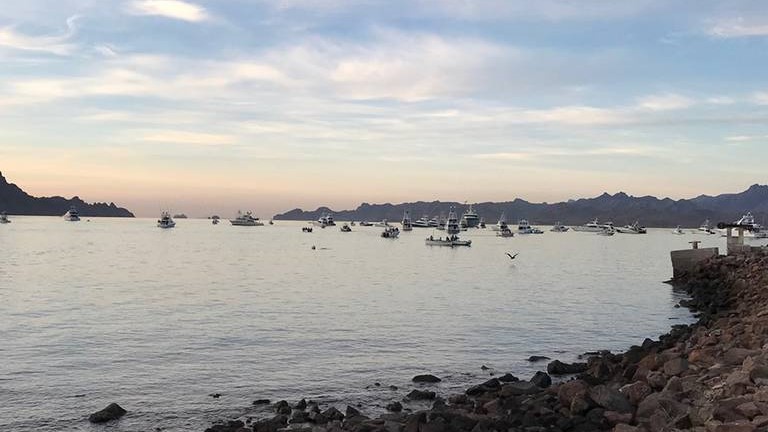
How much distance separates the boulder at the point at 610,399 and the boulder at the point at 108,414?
31.9 feet

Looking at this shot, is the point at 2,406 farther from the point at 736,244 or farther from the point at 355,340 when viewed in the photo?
the point at 736,244

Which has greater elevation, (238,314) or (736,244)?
(736,244)

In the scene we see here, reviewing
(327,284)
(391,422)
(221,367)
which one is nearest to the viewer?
(391,422)

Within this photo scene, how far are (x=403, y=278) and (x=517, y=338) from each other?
2669 centimetres

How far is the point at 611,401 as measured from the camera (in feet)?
37.9

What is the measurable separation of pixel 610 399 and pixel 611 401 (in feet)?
0.19

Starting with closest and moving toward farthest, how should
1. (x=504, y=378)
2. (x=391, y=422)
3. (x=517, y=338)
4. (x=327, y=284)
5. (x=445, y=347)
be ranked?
(x=391, y=422), (x=504, y=378), (x=445, y=347), (x=517, y=338), (x=327, y=284)

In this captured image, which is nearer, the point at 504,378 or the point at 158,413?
the point at 158,413

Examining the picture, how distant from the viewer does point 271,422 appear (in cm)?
1342

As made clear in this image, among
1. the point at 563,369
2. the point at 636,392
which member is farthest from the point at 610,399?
the point at 563,369

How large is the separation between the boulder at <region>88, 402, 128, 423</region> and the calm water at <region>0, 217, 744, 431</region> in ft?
0.64

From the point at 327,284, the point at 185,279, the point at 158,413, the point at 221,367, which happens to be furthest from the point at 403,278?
the point at 158,413

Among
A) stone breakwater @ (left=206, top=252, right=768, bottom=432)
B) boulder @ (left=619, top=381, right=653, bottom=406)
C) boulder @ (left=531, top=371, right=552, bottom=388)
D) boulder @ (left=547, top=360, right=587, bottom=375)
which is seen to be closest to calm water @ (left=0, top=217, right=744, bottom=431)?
boulder @ (left=547, top=360, right=587, bottom=375)

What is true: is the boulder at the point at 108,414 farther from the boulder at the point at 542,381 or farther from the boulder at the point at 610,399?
the boulder at the point at 610,399
